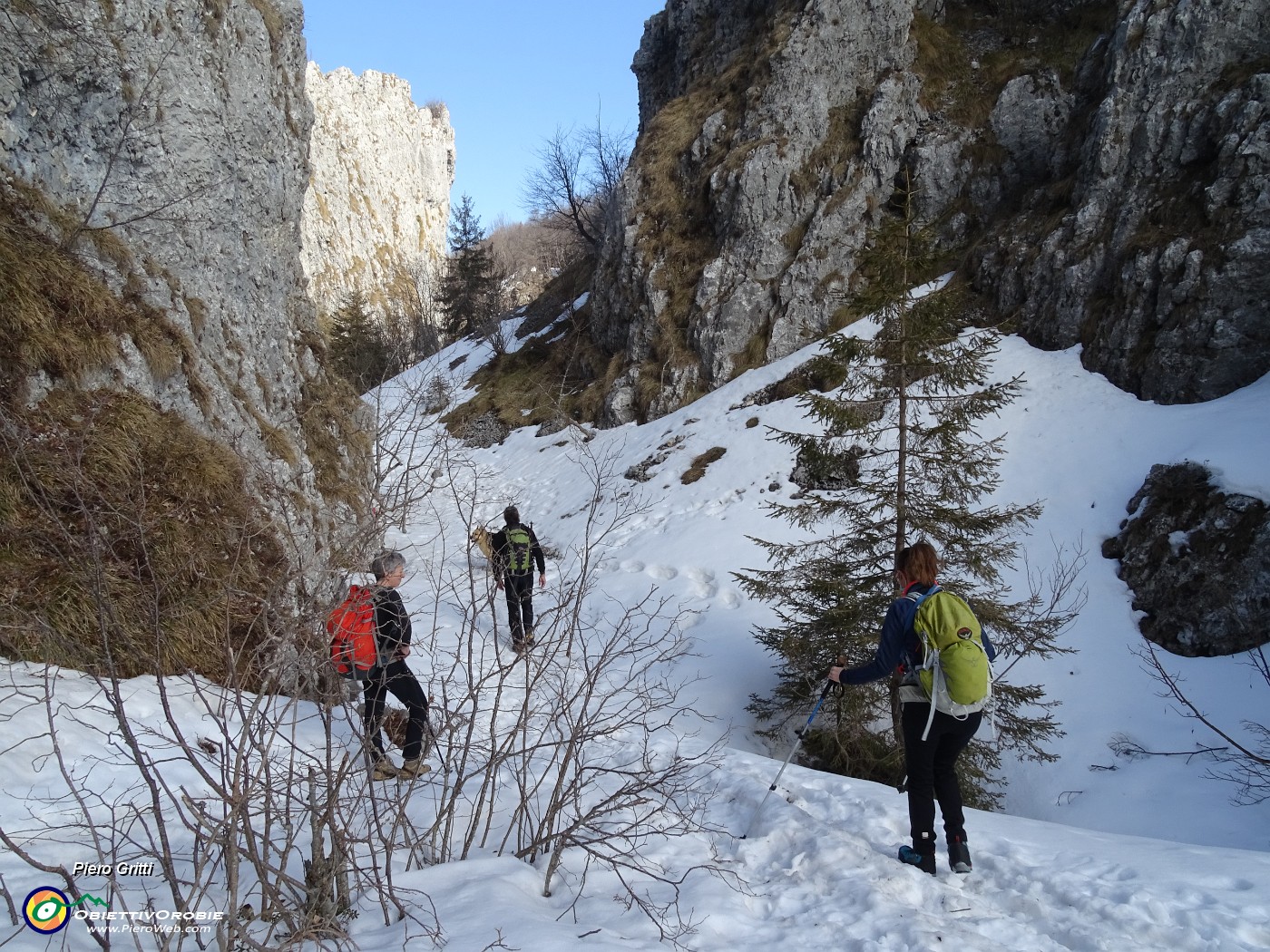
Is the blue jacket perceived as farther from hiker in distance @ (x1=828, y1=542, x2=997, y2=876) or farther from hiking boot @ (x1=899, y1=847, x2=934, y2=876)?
hiking boot @ (x1=899, y1=847, x2=934, y2=876)

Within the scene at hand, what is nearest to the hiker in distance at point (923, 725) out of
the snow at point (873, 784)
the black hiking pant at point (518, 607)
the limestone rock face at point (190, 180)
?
the snow at point (873, 784)

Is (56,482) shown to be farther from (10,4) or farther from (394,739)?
(10,4)

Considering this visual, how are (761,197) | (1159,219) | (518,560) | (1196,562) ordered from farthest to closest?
(761,197) → (1159,219) → (518,560) → (1196,562)

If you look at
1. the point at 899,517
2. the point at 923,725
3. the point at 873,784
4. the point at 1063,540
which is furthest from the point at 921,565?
the point at 1063,540

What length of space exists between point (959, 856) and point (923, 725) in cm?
68

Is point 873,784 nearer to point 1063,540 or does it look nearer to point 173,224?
point 1063,540

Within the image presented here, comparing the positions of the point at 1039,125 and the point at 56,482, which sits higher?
the point at 1039,125

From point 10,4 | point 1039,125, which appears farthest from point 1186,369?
point 10,4

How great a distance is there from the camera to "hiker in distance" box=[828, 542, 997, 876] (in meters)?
3.75

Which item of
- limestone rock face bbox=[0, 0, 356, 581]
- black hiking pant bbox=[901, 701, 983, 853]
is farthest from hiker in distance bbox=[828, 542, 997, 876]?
limestone rock face bbox=[0, 0, 356, 581]

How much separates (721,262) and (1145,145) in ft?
32.5

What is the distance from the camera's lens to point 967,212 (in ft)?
58.6

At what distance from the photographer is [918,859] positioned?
3758 mm

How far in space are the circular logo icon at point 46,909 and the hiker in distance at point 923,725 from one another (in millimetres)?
3887
